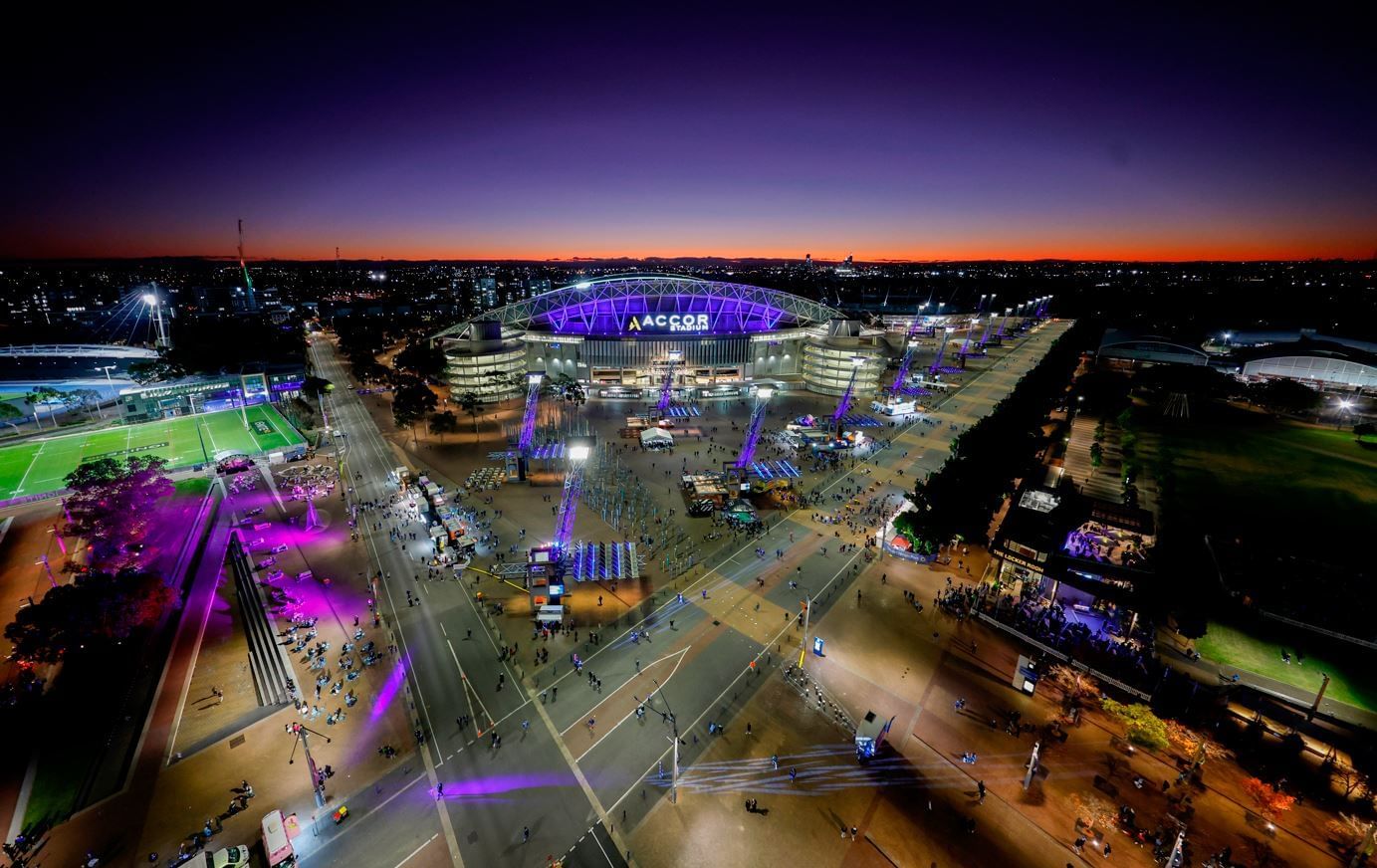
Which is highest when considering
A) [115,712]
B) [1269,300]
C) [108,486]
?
[1269,300]

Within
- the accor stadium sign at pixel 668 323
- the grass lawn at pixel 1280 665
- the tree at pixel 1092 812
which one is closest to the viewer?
the tree at pixel 1092 812

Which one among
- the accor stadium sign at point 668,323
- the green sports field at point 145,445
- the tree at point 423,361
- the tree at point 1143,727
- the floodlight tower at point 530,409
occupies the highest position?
the accor stadium sign at point 668,323

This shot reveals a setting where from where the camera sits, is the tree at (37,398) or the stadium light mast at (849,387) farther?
the stadium light mast at (849,387)

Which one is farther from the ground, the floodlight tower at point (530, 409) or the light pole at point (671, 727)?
the floodlight tower at point (530, 409)

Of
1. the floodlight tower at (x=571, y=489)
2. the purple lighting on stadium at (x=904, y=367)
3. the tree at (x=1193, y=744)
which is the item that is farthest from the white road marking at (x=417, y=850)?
the purple lighting on stadium at (x=904, y=367)

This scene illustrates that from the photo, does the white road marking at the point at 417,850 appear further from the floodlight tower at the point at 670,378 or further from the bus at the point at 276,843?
the floodlight tower at the point at 670,378

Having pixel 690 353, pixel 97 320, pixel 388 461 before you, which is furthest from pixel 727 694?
pixel 97 320

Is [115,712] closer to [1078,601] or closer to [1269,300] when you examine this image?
[1078,601]

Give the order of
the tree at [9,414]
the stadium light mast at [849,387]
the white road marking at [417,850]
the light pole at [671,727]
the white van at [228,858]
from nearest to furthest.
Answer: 1. the white van at [228,858]
2. the white road marking at [417,850]
3. the light pole at [671,727]
4. the tree at [9,414]
5. the stadium light mast at [849,387]
